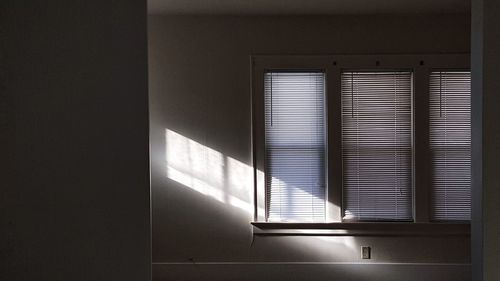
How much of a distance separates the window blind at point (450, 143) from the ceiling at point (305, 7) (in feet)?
2.17

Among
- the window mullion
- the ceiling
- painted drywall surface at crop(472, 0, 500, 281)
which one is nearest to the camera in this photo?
painted drywall surface at crop(472, 0, 500, 281)

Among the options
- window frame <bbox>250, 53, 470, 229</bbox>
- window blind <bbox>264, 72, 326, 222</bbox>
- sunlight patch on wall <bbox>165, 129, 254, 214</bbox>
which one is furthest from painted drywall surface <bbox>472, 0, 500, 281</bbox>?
sunlight patch on wall <bbox>165, 129, 254, 214</bbox>

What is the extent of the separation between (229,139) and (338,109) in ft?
3.61

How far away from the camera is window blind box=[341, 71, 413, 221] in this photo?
4859mm

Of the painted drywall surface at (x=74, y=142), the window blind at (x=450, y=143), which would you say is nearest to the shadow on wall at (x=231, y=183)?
the window blind at (x=450, y=143)

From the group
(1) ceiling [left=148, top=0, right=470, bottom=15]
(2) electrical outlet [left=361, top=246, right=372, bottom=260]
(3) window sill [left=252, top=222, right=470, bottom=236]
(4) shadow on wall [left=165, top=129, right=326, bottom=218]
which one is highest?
(1) ceiling [left=148, top=0, right=470, bottom=15]

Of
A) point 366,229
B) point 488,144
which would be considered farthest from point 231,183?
point 488,144

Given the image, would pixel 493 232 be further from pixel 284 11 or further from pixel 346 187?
pixel 284 11

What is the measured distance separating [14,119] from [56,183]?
16.3 inches

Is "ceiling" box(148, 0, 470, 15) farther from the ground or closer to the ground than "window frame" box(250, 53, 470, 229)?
farther from the ground

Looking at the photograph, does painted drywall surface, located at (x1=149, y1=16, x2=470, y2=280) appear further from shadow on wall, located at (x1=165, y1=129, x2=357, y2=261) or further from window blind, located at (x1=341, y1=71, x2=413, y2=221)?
window blind, located at (x1=341, y1=71, x2=413, y2=221)

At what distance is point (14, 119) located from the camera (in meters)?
2.71

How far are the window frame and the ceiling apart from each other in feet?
1.37

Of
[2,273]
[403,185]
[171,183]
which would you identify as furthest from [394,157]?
[2,273]
